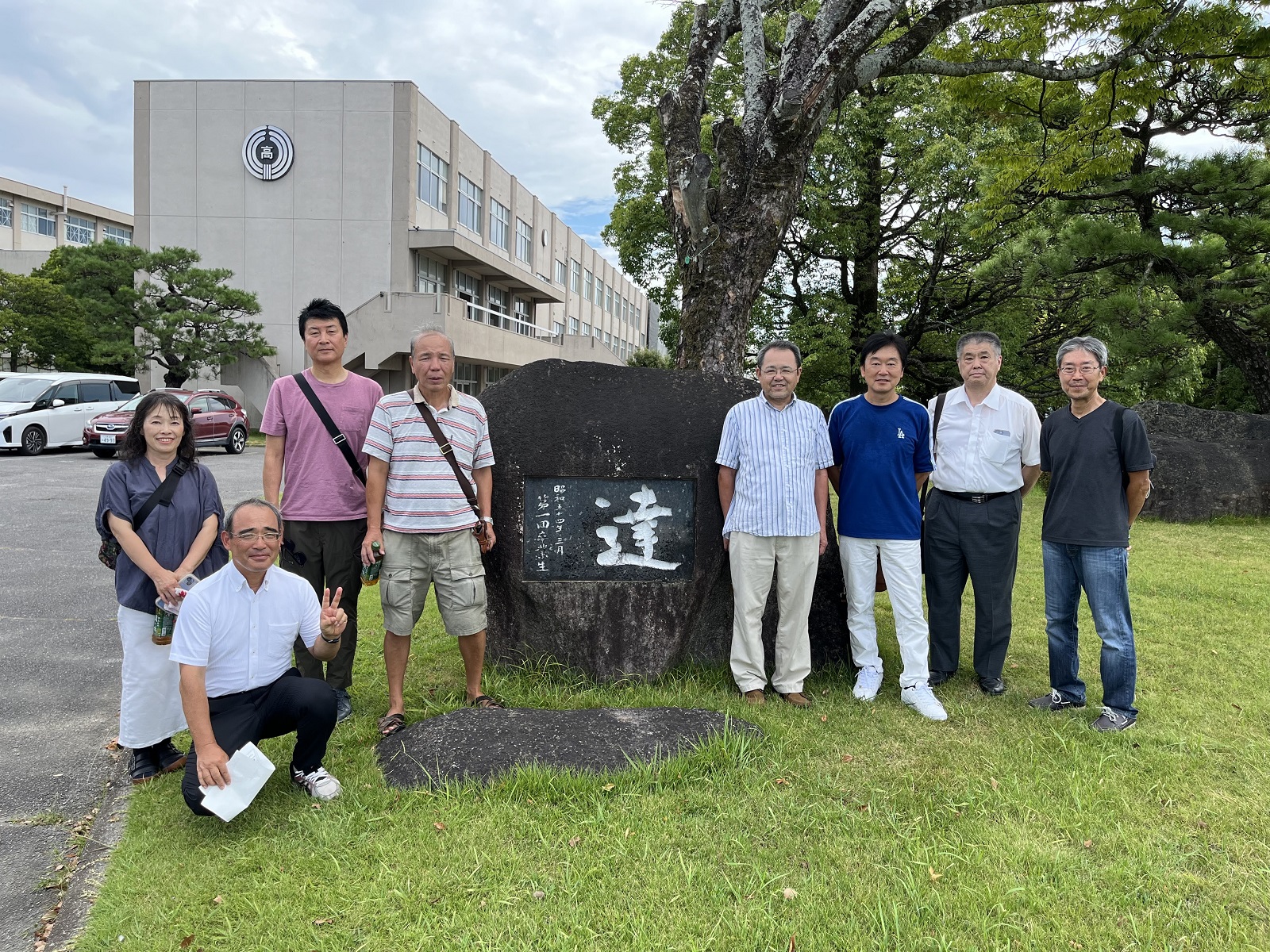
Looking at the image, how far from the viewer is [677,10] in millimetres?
16875

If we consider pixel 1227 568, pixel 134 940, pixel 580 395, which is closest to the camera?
pixel 134 940

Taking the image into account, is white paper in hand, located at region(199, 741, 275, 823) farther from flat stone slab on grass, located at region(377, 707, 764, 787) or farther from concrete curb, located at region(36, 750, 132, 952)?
flat stone slab on grass, located at region(377, 707, 764, 787)

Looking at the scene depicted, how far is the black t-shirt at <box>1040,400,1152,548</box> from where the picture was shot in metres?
3.87

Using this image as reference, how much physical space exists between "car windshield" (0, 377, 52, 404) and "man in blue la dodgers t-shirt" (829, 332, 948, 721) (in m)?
18.2

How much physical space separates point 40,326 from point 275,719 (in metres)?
28.0

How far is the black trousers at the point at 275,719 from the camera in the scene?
2973mm

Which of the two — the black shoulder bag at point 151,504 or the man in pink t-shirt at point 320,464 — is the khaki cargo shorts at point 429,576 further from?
the black shoulder bag at point 151,504

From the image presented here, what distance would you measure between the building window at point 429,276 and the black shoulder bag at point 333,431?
2236cm

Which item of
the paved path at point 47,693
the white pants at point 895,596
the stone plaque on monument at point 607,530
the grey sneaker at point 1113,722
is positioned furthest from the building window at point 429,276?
the grey sneaker at point 1113,722

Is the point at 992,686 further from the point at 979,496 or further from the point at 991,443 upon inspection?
the point at 991,443

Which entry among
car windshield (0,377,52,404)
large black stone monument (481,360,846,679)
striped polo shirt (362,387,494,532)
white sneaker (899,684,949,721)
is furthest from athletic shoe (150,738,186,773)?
car windshield (0,377,52,404)

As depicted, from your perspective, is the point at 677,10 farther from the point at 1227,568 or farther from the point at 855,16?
the point at 1227,568

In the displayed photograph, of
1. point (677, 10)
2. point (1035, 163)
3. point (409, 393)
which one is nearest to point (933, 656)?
point (409, 393)

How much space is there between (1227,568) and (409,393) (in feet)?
26.1
